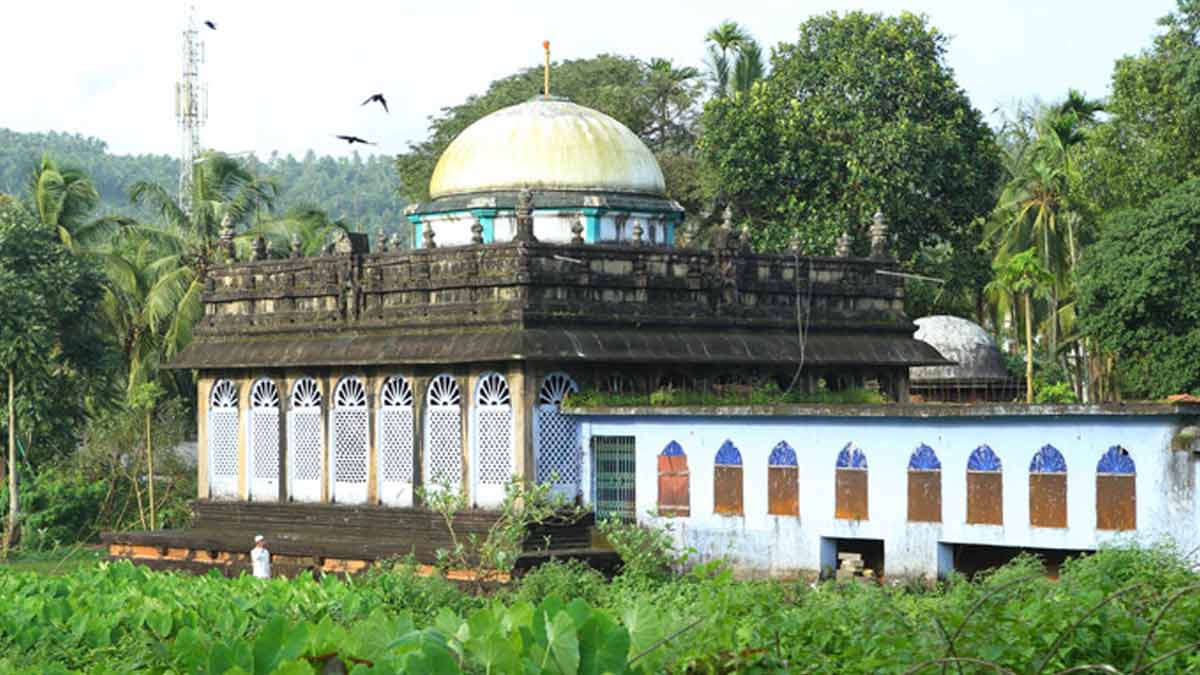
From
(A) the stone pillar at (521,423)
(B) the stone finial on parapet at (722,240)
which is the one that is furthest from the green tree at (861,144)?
(A) the stone pillar at (521,423)

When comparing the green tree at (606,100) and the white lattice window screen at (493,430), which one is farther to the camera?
the green tree at (606,100)

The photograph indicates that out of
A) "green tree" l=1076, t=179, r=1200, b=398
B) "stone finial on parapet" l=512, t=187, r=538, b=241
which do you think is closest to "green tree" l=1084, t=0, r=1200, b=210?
"green tree" l=1076, t=179, r=1200, b=398

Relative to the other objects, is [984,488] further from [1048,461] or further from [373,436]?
[373,436]

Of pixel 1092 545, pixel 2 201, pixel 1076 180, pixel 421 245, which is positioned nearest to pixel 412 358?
pixel 421 245

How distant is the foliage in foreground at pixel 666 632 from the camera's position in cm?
739

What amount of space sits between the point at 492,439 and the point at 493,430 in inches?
4.7

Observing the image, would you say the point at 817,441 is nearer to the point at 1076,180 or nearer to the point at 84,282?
the point at 84,282

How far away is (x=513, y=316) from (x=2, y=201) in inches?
748

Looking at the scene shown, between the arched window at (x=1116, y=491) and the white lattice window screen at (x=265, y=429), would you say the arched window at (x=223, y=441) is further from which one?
the arched window at (x=1116, y=491)

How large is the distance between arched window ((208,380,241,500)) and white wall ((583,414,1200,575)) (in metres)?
7.08

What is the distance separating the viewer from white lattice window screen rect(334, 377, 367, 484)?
2734cm

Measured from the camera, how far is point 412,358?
25.9 m

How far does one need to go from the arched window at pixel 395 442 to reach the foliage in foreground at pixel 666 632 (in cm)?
1142

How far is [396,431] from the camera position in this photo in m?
26.7
